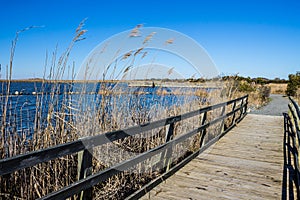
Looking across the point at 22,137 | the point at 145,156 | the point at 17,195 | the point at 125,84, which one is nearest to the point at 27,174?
the point at 17,195

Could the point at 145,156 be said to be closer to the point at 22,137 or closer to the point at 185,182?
the point at 185,182

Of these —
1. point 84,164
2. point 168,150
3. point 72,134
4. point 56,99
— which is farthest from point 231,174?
point 56,99

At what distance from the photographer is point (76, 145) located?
2111 mm

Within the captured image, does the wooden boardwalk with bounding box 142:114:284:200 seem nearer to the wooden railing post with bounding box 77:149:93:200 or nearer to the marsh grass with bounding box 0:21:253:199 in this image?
the marsh grass with bounding box 0:21:253:199

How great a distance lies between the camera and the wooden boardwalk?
3.17 metres

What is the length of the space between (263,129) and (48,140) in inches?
264

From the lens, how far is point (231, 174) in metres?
3.88

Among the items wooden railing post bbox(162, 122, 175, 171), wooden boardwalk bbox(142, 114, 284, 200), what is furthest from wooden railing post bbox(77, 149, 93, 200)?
wooden railing post bbox(162, 122, 175, 171)

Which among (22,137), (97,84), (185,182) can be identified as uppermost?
(97,84)

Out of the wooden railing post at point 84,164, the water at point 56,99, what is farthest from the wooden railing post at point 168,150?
the wooden railing post at point 84,164

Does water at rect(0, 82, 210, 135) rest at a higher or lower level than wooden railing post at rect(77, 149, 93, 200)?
higher

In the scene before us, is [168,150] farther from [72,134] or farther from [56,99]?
[56,99]

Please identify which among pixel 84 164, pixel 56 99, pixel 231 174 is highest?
pixel 56 99

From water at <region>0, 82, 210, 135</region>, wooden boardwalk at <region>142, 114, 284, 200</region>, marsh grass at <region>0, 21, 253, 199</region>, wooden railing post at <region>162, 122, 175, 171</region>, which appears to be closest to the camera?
marsh grass at <region>0, 21, 253, 199</region>
